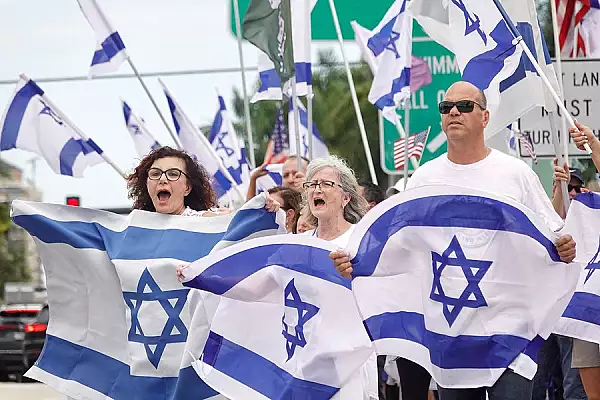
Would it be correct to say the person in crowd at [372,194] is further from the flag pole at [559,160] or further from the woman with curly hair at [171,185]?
the flag pole at [559,160]

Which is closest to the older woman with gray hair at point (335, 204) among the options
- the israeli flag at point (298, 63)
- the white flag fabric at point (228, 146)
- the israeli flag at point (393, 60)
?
the israeli flag at point (298, 63)

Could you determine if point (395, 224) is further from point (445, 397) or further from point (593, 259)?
point (593, 259)

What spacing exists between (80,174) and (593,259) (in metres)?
8.79

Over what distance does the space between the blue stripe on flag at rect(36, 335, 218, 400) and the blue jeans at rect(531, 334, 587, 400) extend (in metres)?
2.66

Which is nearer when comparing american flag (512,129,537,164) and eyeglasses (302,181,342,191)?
eyeglasses (302,181,342,191)

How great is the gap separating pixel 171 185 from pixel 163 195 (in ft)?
0.25

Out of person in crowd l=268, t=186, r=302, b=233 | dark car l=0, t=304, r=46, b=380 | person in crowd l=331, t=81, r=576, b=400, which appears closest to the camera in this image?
person in crowd l=331, t=81, r=576, b=400

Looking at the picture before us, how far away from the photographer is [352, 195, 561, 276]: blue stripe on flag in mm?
7059

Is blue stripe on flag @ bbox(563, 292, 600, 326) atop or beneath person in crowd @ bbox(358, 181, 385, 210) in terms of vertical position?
beneath

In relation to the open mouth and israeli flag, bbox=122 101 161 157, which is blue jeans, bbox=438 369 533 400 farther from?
israeli flag, bbox=122 101 161 157

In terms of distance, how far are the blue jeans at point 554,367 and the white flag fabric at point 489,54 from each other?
6.65 feet

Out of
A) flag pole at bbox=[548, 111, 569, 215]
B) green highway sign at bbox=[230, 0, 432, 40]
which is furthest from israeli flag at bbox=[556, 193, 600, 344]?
green highway sign at bbox=[230, 0, 432, 40]

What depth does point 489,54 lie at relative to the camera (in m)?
8.63

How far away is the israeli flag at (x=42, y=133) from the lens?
51.5 feet
